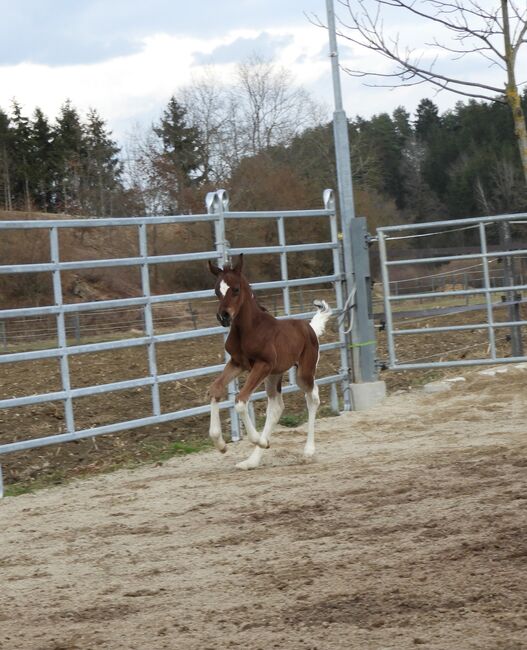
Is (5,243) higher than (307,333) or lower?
higher

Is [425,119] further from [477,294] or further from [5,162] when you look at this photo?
[477,294]

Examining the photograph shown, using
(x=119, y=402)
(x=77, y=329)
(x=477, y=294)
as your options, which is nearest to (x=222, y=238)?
(x=119, y=402)

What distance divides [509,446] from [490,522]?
2.42 meters

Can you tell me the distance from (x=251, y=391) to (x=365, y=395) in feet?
12.3

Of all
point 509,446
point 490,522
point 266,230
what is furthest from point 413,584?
point 266,230

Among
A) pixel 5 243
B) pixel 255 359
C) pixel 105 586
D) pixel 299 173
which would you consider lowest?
pixel 105 586

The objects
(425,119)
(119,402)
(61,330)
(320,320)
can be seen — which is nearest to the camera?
(61,330)

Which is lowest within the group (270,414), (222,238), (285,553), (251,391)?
(285,553)

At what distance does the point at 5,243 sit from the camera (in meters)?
24.0

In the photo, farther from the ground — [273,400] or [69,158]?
[69,158]

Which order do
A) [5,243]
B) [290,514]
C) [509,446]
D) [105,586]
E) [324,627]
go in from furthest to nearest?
1. [5,243]
2. [509,446]
3. [290,514]
4. [105,586]
5. [324,627]

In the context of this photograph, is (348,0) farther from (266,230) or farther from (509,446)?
(266,230)

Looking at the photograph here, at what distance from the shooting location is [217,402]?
7273mm

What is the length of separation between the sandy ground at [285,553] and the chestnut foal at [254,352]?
1.06ft
